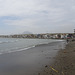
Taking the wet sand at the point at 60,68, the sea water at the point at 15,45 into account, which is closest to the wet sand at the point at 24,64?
the wet sand at the point at 60,68

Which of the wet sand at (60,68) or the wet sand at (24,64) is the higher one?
the wet sand at (60,68)

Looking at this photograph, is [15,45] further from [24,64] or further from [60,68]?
[60,68]

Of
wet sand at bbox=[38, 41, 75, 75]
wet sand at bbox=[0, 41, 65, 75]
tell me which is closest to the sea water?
wet sand at bbox=[0, 41, 65, 75]

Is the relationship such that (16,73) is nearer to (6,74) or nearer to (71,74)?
(6,74)

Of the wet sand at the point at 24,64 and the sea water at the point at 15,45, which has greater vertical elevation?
the wet sand at the point at 24,64

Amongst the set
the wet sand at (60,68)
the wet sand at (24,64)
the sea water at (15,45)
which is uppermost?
the wet sand at (60,68)

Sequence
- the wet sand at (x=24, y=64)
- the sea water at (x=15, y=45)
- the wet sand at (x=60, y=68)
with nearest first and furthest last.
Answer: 1. the wet sand at (x=60, y=68)
2. the wet sand at (x=24, y=64)
3. the sea water at (x=15, y=45)

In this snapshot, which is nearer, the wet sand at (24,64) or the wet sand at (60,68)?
the wet sand at (60,68)

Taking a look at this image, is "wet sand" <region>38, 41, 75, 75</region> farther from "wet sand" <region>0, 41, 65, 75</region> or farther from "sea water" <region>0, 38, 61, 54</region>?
"sea water" <region>0, 38, 61, 54</region>

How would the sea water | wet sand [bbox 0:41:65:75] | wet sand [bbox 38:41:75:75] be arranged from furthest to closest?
the sea water
wet sand [bbox 0:41:65:75]
wet sand [bbox 38:41:75:75]

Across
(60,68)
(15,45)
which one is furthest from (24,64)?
(15,45)

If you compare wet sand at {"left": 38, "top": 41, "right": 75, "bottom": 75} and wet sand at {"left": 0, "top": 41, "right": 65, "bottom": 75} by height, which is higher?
wet sand at {"left": 38, "top": 41, "right": 75, "bottom": 75}

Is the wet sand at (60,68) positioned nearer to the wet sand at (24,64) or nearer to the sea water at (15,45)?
the wet sand at (24,64)

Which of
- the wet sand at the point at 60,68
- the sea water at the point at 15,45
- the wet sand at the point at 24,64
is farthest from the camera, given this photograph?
the sea water at the point at 15,45
